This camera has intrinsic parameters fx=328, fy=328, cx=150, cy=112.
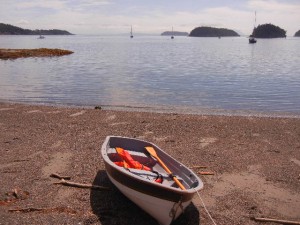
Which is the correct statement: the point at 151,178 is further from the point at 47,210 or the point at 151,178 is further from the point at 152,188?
Answer: the point at 47,210

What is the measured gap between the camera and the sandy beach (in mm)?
8914

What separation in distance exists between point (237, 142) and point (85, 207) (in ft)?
27.9

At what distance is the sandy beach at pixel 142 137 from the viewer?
351 inches

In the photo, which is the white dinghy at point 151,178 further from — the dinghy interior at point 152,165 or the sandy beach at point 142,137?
the sandy beach at point 142,137

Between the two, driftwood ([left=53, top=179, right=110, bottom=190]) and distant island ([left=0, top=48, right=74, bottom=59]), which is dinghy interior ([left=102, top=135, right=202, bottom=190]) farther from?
distant island ([left=0, top=48, right=74, bottom=59])

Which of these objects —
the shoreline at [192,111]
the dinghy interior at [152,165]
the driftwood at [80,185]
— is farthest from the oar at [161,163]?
the shoreline at [192,111]

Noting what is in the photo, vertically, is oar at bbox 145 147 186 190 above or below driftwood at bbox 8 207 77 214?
above

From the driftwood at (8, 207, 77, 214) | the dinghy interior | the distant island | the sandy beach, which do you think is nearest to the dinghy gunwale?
the dinghy interior

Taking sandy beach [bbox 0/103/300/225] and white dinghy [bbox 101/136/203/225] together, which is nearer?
white dinghy [bbox 101/136/203/225]

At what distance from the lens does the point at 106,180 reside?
10.8 meters

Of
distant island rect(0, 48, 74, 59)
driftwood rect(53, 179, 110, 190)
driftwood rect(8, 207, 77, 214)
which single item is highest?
distant island rect(0, 48, 74, 59)

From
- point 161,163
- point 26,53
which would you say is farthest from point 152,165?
point 26,53

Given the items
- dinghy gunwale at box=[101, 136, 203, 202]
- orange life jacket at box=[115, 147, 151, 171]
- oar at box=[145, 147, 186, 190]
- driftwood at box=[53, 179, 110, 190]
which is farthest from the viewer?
orange life jacket at box=[115, 147, 151, 171]

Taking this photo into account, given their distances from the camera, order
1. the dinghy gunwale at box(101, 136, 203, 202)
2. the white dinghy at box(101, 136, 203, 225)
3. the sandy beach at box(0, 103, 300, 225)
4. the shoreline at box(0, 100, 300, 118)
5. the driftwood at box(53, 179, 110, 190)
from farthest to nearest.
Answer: the shoreline at box(0, 100, 300, 118)
the driftwood at box(53, 179, 110, 190)
the sandy beach at box(0, 103, 300, 225)
the white dinghy at box(101, 136, 203, 225)
the dinghy gunwale at box(101, 136, 203, 202)
